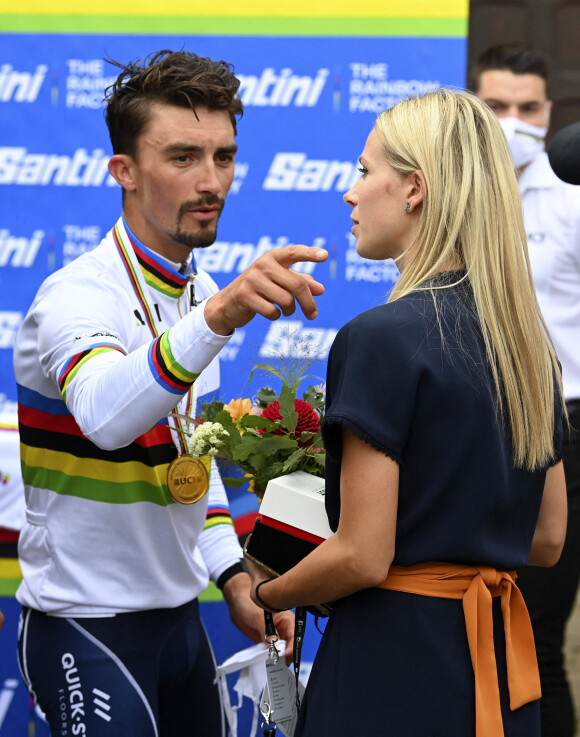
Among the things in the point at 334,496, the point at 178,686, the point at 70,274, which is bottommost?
the point at 178,686

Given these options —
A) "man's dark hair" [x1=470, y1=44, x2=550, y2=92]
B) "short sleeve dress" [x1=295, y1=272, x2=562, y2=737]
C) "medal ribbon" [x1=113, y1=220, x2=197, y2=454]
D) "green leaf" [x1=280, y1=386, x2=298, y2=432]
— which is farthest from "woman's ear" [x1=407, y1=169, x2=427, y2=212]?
"man's dark hair" [x1=470, y1=44, x2=550, y2=92]

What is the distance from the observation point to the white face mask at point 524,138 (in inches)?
138

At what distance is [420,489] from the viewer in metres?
1.47

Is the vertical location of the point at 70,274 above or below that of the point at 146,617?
above

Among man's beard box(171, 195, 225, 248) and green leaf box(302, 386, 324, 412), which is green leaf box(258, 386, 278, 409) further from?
man's beard box(171, 195, 225, 248)

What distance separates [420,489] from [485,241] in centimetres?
41

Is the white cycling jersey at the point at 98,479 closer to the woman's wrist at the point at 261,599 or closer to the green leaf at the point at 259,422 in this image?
the green leaf at the point at 259,422

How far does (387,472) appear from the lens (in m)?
1.43

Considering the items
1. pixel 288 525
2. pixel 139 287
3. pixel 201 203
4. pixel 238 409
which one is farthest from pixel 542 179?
pixel 288 525

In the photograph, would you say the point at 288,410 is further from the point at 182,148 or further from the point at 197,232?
the point at 182,148

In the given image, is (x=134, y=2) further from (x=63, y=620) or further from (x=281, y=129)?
(x=63, y=620)

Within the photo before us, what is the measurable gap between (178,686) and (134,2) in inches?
89.0

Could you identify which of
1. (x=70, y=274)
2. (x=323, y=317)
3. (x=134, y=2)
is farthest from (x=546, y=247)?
(x=70, y=274)

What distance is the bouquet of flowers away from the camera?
177cm
